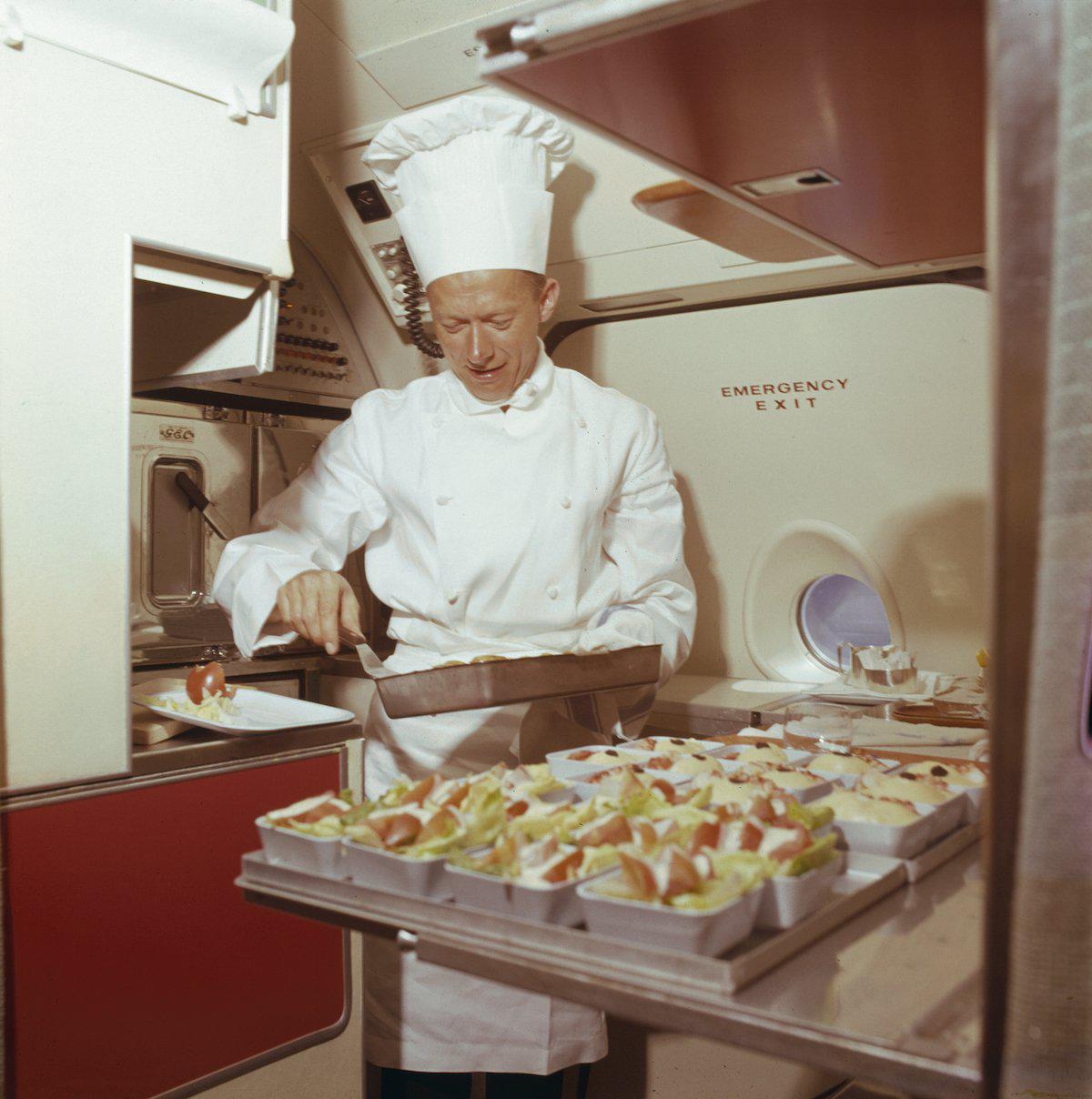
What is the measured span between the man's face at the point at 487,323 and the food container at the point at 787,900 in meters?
1.65

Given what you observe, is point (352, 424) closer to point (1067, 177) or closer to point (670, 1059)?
point (670, 1059)

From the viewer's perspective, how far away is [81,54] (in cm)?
164

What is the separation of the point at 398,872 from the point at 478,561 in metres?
1.42

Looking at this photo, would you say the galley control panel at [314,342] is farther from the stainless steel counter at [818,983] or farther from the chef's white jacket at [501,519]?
the stainless steel counter at [818,983]

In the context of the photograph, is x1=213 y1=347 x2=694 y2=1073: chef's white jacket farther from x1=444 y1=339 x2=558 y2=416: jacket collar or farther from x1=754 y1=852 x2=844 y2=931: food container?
x1=754 y1=852 x2=844 y2=931: food container

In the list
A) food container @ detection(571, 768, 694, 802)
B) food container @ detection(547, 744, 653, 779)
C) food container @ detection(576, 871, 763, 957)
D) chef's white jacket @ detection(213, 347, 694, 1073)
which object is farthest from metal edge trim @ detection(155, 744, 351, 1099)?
food container @ detection(576, 871, 763, 957)

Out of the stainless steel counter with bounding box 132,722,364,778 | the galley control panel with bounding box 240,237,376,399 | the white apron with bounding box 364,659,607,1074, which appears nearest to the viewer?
the stainless steel counter with bounding box 132,722,364,778

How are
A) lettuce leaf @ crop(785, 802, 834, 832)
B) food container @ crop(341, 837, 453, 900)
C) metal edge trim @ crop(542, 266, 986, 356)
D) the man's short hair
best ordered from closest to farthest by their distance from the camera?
1. food container @ crop(341, 837, 453, 900)
2. lettuce leaf @ crop(785, 802, 834, 832)
3. the man's short hair
4. metal edge trim @ crop(542, 266, 986, 356)

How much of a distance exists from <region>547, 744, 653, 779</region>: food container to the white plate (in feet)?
1.88

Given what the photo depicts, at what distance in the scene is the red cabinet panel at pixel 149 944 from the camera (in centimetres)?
161

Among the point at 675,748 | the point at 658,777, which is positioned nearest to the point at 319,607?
the point at 675,748

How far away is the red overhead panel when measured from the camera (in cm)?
83

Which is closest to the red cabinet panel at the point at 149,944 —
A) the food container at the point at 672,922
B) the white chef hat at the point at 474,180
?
the food container at the point at 672,922

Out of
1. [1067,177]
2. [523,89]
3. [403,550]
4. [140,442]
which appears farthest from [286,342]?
[1067,177]
